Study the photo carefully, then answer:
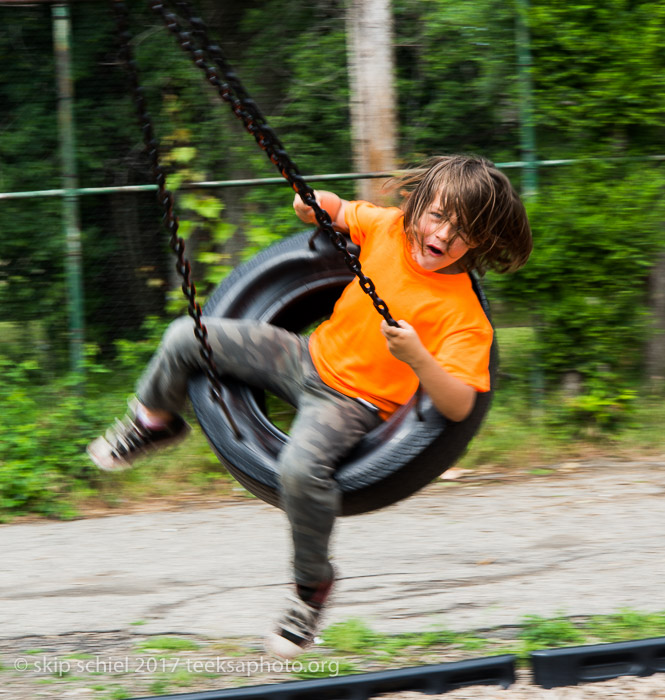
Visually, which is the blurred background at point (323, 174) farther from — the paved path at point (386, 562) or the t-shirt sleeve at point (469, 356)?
the t-shirt sleeve at point (469, 356)

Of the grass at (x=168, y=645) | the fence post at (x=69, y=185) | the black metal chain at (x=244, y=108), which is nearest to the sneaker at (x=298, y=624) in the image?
the grass at (x=168, y=645)

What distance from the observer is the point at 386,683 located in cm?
297

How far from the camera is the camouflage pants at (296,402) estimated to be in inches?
113

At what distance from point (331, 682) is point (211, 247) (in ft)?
11.8

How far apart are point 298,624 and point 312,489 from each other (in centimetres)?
51

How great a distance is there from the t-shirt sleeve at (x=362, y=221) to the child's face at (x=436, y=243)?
0.69 feet

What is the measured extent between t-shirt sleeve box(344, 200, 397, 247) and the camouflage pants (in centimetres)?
39

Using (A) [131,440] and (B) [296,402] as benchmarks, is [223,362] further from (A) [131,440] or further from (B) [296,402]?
(A) [131,440]

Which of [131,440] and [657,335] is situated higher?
[131,440]

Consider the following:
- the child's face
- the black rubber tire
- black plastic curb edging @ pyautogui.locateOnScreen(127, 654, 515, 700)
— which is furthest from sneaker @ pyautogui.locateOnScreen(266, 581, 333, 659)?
the child's face

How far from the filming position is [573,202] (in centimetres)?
570

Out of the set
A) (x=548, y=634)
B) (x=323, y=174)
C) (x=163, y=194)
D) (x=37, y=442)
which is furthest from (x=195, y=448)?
(x=163, y=194)

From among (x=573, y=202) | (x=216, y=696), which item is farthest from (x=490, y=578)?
(x=573, y=202)

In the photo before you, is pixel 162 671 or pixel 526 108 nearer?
pixel 162 671
